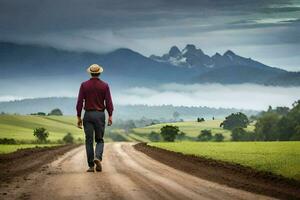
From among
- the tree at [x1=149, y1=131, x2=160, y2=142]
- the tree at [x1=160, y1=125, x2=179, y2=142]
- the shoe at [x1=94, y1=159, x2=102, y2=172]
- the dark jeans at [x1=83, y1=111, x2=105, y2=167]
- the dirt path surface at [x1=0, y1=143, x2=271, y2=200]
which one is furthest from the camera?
the tree at [x1=149, y1=131, x2=160, y2=142]

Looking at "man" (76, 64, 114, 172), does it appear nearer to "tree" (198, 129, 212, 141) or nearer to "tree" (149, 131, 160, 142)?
"tree" (198, 129, 212, 141)

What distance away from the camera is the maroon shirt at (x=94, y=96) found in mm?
20906

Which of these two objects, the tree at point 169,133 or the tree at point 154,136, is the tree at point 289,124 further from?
the tree at point 154,136

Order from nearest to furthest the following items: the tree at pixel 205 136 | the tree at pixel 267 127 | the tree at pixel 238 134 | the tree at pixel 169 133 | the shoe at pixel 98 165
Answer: the shoe at pixel 98 165
the tree at pixel 169 133
the tree at pixel 267 127
the tree at pixel 238 134
the tree at pixel 205 136

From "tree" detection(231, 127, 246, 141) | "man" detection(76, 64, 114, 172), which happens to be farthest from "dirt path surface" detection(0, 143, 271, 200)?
"tree" detection(231, 127, 246, 141)

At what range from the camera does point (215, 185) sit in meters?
16.7

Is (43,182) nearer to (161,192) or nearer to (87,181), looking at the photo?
(87,181)

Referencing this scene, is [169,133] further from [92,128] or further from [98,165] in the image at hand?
[98,165]

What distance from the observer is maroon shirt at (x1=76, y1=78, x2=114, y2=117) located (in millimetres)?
20906

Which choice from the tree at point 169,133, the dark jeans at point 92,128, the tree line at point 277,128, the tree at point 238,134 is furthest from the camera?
the tree at point 238,134

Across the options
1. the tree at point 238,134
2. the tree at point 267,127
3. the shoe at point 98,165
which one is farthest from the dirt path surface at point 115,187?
the tree at point 238,134

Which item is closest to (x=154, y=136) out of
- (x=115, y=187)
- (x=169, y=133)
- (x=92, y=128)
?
(x=169, y=133)

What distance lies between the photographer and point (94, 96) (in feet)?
68.7

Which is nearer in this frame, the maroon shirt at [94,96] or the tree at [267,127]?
the maroon shirt at [94,96]
